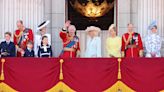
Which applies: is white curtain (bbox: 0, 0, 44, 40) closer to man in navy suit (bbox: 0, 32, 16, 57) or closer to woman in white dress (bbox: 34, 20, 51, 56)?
woman in white dress (bbox: 34, 20, 51, 56)

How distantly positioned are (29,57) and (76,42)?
1799 millimetres

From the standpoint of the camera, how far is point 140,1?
756 inches

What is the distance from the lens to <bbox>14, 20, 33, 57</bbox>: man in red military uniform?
17.5 metres

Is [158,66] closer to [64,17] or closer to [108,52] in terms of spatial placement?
[108,52]

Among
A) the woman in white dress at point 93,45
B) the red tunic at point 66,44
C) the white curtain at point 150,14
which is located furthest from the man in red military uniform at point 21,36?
the white curtain at point 150,14

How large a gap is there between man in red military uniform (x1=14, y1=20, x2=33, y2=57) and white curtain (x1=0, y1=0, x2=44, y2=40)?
89 centimetres

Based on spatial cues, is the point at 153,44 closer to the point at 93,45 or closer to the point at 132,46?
the point at 132,46

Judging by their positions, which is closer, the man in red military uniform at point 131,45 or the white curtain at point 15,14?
the man in red military uniform at point 131,45

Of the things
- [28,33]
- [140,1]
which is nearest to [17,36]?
[28,33]

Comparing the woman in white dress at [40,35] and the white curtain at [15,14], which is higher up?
the white curtain at [15,14]

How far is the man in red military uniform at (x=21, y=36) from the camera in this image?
17.5 meters

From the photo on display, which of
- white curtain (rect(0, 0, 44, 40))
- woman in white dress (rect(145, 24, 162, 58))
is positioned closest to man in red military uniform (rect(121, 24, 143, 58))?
woman in white dress (rect(145, 24, 162, 58))

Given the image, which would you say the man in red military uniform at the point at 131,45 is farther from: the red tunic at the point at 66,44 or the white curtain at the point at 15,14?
the white curtain at the point at 15,14

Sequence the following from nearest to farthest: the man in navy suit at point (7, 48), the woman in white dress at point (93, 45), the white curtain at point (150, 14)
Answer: the man in navy suit at point (7, 48), the woman in white dress at point (93, 45), the white curtain at point (150, 14)
